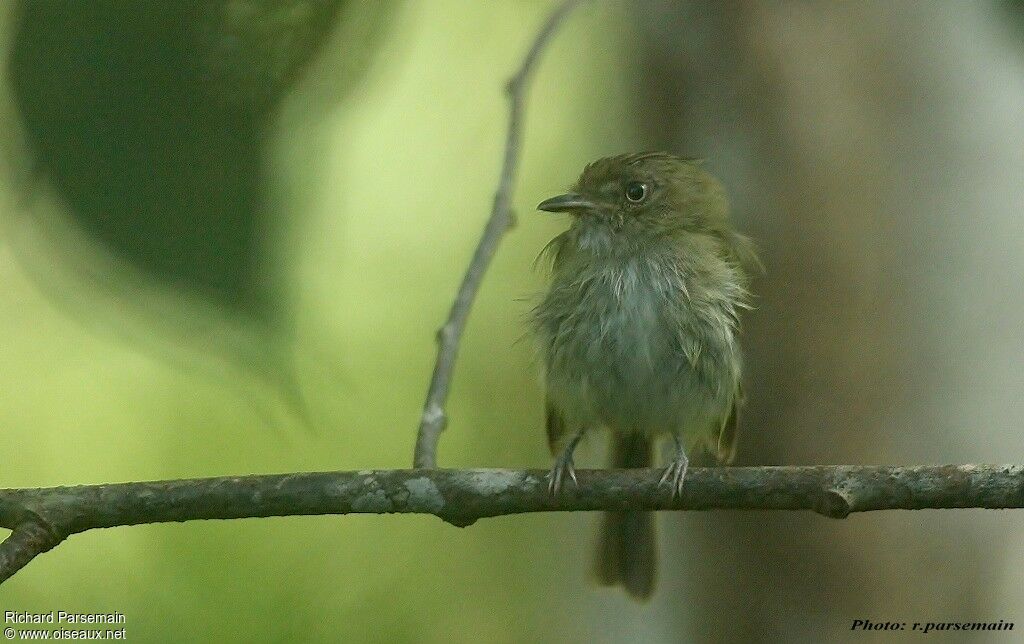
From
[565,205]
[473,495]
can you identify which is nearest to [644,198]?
[565,205]

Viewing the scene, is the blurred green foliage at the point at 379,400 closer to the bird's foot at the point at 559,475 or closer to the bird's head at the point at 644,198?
the bird's head at the point at 644,198

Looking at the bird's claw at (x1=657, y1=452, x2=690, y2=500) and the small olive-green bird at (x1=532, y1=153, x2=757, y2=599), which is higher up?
the small olive-green bird at (x1=532, y1=153, x2=757, y2=599)

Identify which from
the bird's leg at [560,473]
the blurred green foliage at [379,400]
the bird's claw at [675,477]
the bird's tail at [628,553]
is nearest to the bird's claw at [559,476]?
the bird's leg at [560,473]

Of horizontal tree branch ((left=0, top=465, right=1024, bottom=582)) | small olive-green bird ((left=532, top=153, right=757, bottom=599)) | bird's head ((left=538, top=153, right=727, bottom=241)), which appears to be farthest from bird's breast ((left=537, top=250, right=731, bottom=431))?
horizontal tree branch ((left=0, top=465, right=1024, bottom=582))

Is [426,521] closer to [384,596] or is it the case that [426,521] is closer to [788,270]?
[384,596]

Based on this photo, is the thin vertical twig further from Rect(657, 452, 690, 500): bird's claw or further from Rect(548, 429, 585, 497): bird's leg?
Rect(657, 452, 690, 500): bird's claw

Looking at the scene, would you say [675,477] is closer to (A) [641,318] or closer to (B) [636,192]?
(A) [641,318]
